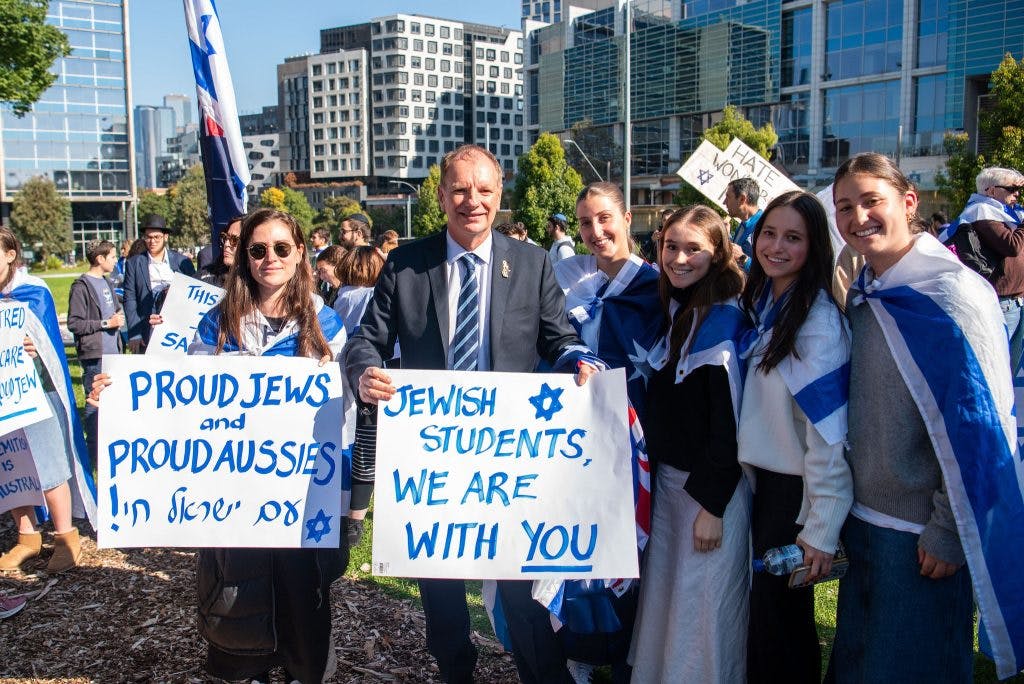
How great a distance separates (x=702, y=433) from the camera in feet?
9.78

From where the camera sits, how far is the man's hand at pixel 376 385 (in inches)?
116

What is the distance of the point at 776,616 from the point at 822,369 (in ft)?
3.10

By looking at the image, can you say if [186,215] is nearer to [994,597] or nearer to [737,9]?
[737,9]

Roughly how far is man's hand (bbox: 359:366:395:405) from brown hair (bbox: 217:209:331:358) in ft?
1.65

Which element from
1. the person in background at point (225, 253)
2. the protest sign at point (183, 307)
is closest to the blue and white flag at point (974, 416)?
the protest sign at point (183, 307)

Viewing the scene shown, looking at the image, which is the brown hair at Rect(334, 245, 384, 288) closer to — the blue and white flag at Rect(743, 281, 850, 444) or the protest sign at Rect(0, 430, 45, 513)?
the protest sign at Rect(0, 430, 45, 513)

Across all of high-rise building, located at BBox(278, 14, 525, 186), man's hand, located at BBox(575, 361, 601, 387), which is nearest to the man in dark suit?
man's hand, located at BBox(575, 361, 601, 387)

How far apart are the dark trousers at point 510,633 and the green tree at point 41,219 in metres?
70.2

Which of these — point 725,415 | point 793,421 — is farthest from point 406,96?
point 793,421

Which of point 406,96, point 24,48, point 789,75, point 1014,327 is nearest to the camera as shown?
point 1014,327

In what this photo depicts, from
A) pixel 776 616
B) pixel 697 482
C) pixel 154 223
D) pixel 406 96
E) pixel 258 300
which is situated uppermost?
pixel 406 96

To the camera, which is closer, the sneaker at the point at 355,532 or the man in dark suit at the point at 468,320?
the man in dark suit at the point at 468,320

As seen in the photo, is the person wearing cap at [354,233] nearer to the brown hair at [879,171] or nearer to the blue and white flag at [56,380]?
the blue and white flag at [56,380]

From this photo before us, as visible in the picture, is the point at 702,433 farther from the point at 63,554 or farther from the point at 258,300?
the point at 63,554
